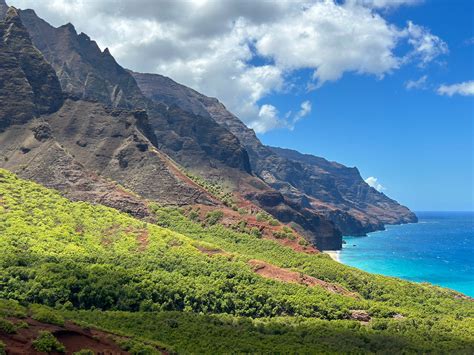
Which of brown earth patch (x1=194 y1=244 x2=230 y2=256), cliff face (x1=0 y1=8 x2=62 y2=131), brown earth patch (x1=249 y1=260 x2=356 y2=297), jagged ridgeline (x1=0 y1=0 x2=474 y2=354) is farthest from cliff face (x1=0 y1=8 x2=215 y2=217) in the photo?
brown earth patch (x1=249 y1=260 x2=356 y2=297)

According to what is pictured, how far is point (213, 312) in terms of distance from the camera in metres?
71.6

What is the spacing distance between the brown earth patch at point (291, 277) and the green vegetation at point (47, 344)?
5947 centimetres

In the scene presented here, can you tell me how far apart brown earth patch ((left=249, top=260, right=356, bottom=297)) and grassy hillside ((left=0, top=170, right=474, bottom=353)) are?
470 mm

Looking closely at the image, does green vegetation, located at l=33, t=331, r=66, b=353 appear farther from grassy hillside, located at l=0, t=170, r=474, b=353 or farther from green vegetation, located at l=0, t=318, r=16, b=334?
grassy hillside, located at l=0, t=170, r=474, b=353

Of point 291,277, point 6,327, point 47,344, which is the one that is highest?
point 291,277

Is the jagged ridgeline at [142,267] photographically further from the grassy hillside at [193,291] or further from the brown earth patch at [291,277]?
the brown earth patch at [291,277]

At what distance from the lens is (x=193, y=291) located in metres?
71.5

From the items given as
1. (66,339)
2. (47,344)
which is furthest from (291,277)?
(47,344)

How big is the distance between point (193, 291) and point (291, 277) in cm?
2268

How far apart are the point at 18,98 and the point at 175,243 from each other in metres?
80.8

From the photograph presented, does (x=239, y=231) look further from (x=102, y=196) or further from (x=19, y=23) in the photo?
(x=19, y=23)

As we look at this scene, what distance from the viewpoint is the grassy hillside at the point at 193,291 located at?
5662cm

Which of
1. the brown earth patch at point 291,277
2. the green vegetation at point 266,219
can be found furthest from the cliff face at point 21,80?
the brown earth patch at point 291,277

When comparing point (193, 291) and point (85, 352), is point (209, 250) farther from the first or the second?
point (85, 352)
